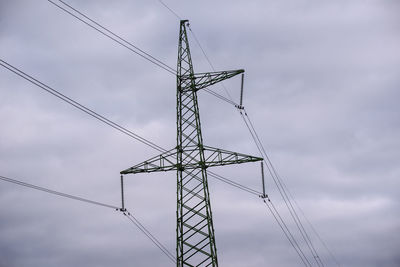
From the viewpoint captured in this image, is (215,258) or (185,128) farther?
(185,128)

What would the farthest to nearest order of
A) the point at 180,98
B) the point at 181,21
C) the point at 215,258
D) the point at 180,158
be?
the point at 181,21 → the point at 180,98 → the point at 180,158 → the point at 215,258

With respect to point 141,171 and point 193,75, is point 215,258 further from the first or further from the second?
point 193,75

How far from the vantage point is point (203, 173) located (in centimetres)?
3031

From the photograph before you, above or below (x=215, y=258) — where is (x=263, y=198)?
above

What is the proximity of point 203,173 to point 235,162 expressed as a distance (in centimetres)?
215

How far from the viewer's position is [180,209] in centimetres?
3023

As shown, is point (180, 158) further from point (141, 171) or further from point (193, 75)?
point (193, 75)

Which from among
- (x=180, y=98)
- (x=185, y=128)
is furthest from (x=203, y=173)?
(x=180, y=98)

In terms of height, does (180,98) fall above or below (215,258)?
above

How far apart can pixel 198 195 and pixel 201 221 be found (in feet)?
5.34

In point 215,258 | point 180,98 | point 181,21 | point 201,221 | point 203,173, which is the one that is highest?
point 181,21

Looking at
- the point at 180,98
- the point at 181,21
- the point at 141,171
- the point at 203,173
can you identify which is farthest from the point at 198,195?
the point at 181,21

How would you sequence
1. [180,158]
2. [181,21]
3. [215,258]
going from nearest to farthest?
[215,258]
[180,158]
[181,21]

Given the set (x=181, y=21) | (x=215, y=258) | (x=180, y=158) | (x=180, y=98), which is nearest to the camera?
(x=215, y=258)
